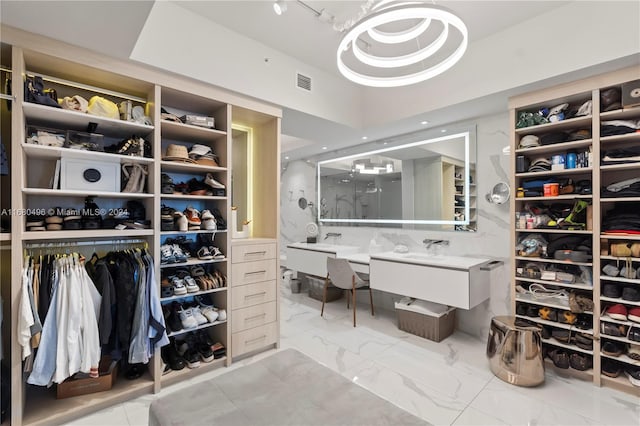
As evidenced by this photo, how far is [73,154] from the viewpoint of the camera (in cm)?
201

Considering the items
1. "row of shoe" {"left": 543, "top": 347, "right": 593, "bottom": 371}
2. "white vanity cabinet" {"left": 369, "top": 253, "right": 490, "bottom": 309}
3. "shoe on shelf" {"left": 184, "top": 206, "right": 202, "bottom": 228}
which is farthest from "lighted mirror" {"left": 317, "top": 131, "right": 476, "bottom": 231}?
"shoe on shelf" {"left": 184, "top": 206, "right": 202, "bottom": 228}

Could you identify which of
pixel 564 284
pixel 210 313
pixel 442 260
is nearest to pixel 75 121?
pixel 210 313

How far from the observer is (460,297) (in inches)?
110

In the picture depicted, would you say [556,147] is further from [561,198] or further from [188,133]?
[188,133]

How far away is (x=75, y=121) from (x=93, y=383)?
1865mm

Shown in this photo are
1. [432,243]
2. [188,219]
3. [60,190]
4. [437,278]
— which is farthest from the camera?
[432,243]

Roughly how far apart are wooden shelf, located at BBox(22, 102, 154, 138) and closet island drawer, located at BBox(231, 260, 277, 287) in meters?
1.36

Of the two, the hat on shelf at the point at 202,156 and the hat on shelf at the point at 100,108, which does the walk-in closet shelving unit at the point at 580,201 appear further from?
the hat on shelf at the point at 100,108

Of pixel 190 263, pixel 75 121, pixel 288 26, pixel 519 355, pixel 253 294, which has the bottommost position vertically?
pixel 519 355

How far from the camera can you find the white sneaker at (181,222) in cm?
242

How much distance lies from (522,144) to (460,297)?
4.94 feet

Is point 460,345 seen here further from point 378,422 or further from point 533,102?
point 533,102

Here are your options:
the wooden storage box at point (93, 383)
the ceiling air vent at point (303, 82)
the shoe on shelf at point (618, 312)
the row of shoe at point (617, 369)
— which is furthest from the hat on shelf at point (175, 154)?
the row of shoe at point (617, 369)

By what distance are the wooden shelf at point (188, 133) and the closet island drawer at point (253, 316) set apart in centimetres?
160
